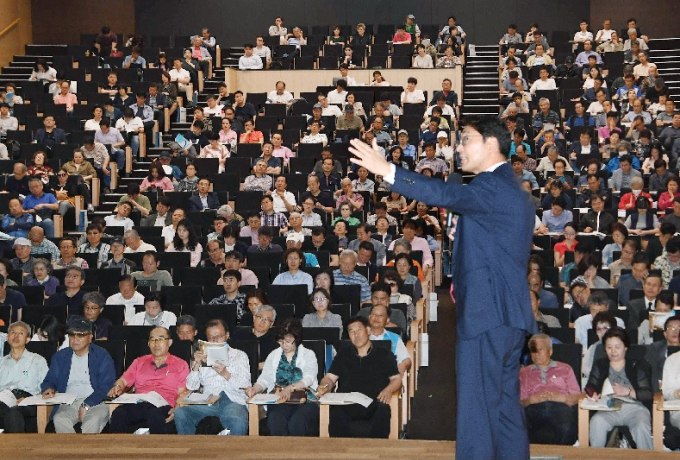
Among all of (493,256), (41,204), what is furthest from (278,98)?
(493,256)

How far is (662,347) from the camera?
23.1ft

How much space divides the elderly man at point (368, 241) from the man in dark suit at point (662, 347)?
3.60m

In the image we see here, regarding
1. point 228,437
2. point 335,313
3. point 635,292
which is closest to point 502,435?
point 228,437

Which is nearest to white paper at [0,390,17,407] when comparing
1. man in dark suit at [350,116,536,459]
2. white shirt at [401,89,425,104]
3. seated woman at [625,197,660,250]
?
man in dark suit at [350,116,536,459]

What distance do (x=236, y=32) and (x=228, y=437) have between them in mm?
17270

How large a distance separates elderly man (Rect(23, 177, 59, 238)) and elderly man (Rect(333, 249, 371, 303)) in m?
3.79

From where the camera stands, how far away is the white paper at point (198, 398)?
22.0 ft

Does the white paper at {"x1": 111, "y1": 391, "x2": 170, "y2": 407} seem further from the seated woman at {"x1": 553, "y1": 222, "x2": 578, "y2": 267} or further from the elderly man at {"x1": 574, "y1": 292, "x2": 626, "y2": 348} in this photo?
the seated woman at {"x1": 553, "y1": 222, "x2": 578, "y2": 267}

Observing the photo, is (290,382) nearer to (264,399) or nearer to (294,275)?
(264,399)

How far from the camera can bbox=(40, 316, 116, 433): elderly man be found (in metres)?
6.91

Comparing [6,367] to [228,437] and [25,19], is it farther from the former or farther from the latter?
[25,19]

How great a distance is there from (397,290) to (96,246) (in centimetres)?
346

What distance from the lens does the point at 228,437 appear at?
5.79m

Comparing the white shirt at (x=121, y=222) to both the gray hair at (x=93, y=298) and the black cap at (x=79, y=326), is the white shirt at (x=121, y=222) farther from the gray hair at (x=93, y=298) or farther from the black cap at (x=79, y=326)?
the black cap at (x=79, y=326)
